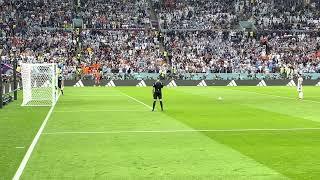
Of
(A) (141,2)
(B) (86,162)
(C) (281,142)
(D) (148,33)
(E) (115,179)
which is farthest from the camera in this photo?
(A) (141,2)

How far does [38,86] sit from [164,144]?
82.2ft

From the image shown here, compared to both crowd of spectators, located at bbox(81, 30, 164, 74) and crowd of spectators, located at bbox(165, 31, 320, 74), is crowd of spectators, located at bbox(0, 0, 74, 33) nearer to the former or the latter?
crowd of spectators, located at bbox(81, 30, 164, 74)

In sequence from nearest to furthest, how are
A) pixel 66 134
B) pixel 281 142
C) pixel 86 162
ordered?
pixel 86 162 → pixel 281 142 → pixel 66 134

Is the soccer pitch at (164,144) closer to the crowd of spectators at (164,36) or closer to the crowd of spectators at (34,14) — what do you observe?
the crowd of spectators at (164,36)

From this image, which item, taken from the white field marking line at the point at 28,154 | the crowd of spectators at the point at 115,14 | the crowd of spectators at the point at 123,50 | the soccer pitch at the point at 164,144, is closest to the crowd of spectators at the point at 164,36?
the crowd of spectators at the point at 115,14

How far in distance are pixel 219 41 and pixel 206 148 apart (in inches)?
2311

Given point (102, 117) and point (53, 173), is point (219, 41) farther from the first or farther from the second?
point (53, 173)

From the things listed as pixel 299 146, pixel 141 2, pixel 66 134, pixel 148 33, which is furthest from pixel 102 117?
pixel 141 2

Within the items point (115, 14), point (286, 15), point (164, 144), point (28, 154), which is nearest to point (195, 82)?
point (115, 14)

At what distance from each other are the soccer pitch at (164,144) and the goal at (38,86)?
630 centimetres

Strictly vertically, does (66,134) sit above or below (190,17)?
below

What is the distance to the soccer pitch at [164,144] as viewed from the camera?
11930 mm

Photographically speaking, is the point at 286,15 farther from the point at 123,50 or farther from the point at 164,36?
the point at 123,50

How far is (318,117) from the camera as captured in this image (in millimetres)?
24141
